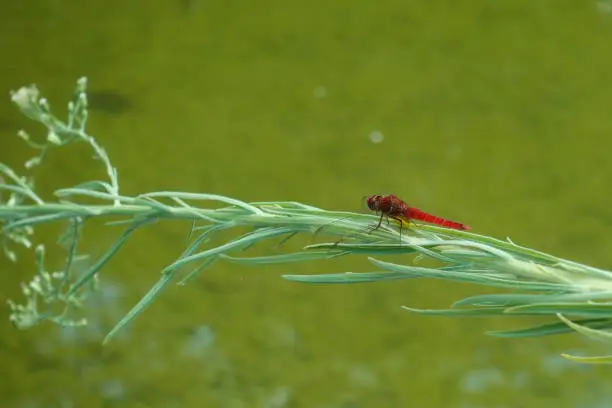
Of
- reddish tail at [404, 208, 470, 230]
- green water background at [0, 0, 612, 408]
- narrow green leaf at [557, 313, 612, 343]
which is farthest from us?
green water background at [0, 0, 612, 408]

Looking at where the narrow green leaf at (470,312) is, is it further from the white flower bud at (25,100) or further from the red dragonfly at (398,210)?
the white flower bud at (25,100)

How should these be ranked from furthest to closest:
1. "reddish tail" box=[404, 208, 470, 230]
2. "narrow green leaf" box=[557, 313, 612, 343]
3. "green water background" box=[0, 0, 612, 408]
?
"green water background" box=[0, 0, 612, 408], "reddish tail" box=[404, 208, 470, 230], "narrow green leaf" box=[557, 313, 612, 343]

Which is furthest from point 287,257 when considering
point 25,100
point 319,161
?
point 319,161

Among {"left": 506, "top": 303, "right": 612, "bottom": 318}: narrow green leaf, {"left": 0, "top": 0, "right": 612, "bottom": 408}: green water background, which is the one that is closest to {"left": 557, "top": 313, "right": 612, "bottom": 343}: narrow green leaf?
{"left": 506, "top": 303, "right": 612, "bottom": 318}: narrow green leaf

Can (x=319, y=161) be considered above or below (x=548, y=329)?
above

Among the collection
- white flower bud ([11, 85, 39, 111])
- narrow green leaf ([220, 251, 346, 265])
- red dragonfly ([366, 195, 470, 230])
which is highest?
white flower bud ([11, 85, 39, 111])

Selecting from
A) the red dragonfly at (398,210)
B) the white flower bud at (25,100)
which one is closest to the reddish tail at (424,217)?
the red dragonfly at (398,210)

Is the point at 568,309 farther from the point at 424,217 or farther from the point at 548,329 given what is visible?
the point at 424,217

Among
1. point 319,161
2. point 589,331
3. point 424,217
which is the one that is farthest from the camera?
point 319,161

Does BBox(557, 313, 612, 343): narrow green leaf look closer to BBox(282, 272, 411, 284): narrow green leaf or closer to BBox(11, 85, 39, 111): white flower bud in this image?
BBox(282, 272, 411, 284): narrow green leaf

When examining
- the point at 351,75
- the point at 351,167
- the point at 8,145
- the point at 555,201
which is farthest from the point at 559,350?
the point at 8,145
